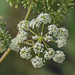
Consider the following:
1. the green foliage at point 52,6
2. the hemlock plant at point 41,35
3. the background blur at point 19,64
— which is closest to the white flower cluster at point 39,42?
the hemlock plant at point 41,35

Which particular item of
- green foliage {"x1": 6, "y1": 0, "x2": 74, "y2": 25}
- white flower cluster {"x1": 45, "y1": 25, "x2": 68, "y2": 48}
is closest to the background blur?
green foliage {"x1": 6, "y1": 0, "x2": 74, "y2": 25}

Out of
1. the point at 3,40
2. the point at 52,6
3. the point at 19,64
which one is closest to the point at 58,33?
the point at 52,6

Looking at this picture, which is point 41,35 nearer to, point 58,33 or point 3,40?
point 58,33

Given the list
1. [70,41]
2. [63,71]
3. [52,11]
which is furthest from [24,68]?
[52,11]

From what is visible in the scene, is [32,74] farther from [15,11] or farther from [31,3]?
[31,3]

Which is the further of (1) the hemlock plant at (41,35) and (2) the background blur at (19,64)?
(2) the background blur at (19,64)

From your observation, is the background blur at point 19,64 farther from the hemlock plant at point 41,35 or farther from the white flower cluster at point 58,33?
the white flower cluster at point 58,33

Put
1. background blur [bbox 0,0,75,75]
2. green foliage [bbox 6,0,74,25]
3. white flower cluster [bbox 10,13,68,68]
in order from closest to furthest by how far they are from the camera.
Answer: white flower cluster [bbox 10,13,68,68]
green foliage [bbox 6,0,74,25]
background blur [bbox 0,0,75,75]

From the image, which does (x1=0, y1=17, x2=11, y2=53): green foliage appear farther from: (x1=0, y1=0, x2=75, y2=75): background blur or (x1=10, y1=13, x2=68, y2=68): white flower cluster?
(x1=0, y1=0, x2=75, y2=75): background blur

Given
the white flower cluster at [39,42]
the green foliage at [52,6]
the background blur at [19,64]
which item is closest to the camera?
the white flower cluster at [39,42]
